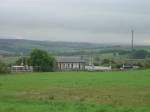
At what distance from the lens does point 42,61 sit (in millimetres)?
125812

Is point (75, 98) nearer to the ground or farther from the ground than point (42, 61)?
nearer to the ground

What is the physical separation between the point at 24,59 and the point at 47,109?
11836 centimetres

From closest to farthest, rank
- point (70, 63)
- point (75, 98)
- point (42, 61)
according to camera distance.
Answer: point (75, 98)
point (42, 61)
point (70, 63)

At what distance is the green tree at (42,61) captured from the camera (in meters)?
125

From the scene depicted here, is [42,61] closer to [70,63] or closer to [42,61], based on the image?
[42,61]

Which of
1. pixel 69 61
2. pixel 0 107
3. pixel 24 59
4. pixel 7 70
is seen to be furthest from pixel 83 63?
pixel 0 107

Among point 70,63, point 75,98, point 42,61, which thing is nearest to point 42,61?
point 42,61

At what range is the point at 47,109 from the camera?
2334 centimetres

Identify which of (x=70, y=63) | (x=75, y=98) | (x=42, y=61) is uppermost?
(x=42, y=61)

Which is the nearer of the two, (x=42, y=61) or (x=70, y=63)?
(x=42, y=61)

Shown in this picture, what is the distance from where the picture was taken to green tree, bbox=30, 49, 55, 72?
412ft

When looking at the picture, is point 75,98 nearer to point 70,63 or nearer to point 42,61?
point 42,61

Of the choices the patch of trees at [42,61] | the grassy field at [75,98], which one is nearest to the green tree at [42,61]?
the patch of trees at [42,61]

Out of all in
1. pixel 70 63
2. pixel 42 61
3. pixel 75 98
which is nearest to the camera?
pixel 75 98
